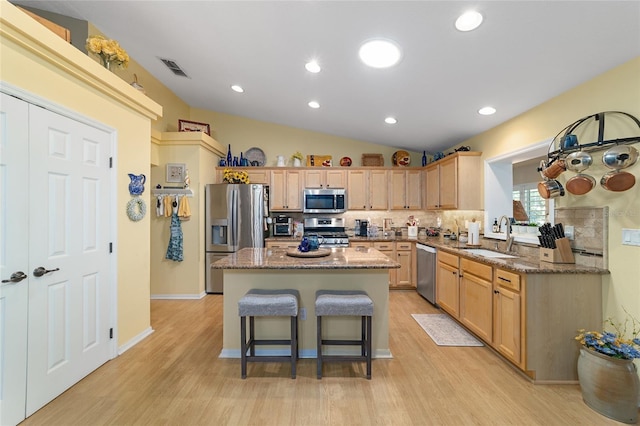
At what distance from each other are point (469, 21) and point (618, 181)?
1567 mm

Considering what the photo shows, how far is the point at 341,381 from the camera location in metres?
2.22

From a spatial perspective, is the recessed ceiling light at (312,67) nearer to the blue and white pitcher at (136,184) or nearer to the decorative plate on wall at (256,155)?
the blue and white pitcher at (136,184)

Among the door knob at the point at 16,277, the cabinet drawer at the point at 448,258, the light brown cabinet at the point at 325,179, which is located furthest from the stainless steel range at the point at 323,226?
the door knob at the point at 16,277

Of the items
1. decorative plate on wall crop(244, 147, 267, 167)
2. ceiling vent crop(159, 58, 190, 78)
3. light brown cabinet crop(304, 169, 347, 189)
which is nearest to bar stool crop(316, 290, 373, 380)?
light brown cabinet crop(304, 169, 347, 189)

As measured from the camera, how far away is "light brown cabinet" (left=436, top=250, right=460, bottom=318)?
10.8 ft

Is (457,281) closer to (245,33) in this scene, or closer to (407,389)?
(407,389)

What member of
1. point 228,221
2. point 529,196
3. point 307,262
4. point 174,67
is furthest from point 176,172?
point 529,196

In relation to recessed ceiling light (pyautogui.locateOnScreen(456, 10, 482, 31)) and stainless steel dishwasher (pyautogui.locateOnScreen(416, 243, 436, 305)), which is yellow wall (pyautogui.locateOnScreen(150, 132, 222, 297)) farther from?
recessed ceiling light (pyautogui.locateOnScreen(456, 10, 482, 31))

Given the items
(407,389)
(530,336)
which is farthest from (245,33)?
(530,336)

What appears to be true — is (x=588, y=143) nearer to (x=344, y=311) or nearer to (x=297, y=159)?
(x=344, y=311)

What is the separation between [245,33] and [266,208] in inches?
110

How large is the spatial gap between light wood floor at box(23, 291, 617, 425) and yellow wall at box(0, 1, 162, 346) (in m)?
0.56

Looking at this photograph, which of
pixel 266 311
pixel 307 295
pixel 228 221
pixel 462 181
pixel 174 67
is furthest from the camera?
pixel 228 221

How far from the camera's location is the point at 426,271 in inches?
165
